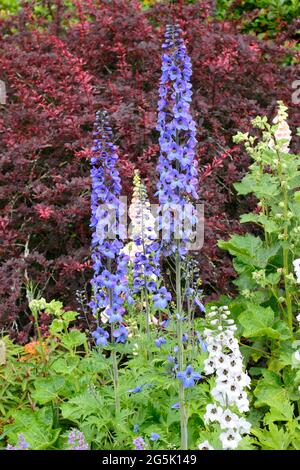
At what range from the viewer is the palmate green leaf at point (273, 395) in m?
4.27

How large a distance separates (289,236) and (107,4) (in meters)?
2.90

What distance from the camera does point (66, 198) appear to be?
5.47 m

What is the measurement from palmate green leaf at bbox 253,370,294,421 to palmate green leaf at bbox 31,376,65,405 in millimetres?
959

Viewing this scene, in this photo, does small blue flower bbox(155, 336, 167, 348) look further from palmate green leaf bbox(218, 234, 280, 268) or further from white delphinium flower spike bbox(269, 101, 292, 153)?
white delphinium flower spike bbox(269, 101, 292, 153)

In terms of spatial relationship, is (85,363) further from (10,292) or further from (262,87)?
(262,87)

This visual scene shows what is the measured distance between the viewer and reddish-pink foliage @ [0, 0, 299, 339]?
209 inches

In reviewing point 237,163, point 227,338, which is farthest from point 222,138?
point 227,338

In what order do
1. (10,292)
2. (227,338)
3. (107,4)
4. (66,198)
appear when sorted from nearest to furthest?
(227,338) < (10,292) < (66,198) < (107,4)

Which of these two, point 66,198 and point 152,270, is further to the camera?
point 66,198

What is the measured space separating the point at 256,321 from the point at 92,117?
188cm

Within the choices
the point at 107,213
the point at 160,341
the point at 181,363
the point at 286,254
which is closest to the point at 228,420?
the point at 181,363

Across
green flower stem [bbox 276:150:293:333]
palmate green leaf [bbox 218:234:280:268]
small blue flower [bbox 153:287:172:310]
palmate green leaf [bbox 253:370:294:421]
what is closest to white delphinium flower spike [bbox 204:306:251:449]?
small blue flower [bbox 153:287:172:310]

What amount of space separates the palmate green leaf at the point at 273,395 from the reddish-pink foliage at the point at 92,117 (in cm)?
88

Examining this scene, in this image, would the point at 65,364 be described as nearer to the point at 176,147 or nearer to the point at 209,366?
the point at 209,366
